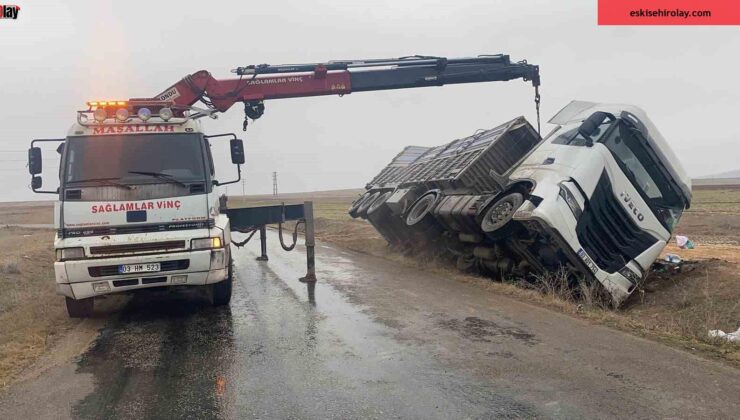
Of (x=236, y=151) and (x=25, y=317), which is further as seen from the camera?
(x=236, y=151)

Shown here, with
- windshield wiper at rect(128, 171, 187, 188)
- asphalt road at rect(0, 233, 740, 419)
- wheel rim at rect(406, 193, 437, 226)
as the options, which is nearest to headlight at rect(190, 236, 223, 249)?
windshield wiper at rect(128, 171, 187, 188)

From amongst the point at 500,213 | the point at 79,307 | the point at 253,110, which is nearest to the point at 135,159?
the point at 79,307

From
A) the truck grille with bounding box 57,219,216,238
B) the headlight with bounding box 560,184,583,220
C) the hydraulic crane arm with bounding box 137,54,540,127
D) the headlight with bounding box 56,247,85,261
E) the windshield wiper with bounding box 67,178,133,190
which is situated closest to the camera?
the headlight with bounding box 56,247,85,261

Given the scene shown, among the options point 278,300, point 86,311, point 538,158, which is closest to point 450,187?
point 538,158

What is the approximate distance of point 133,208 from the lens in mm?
6582

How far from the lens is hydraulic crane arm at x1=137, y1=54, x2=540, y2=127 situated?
1047 cm

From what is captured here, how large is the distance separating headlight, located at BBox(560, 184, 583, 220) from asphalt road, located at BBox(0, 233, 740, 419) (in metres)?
1.78

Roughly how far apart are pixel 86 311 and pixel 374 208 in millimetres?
9100

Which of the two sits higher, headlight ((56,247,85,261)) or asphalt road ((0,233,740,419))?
headlight ((56,247,85,261))

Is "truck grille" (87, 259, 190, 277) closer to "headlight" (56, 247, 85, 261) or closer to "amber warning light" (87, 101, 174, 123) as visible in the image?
"headlight" (56, 247, 85, 261)

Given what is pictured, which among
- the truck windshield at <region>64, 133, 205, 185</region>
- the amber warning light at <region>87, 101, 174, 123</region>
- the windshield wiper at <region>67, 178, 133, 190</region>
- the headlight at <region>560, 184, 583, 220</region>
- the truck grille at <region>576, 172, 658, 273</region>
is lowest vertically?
the truck grille at <region>576, 172, 658, 273</region>

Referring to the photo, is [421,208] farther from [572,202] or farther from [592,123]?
[572,202]

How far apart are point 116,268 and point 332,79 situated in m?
6.59

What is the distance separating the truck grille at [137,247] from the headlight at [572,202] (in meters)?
5.72
